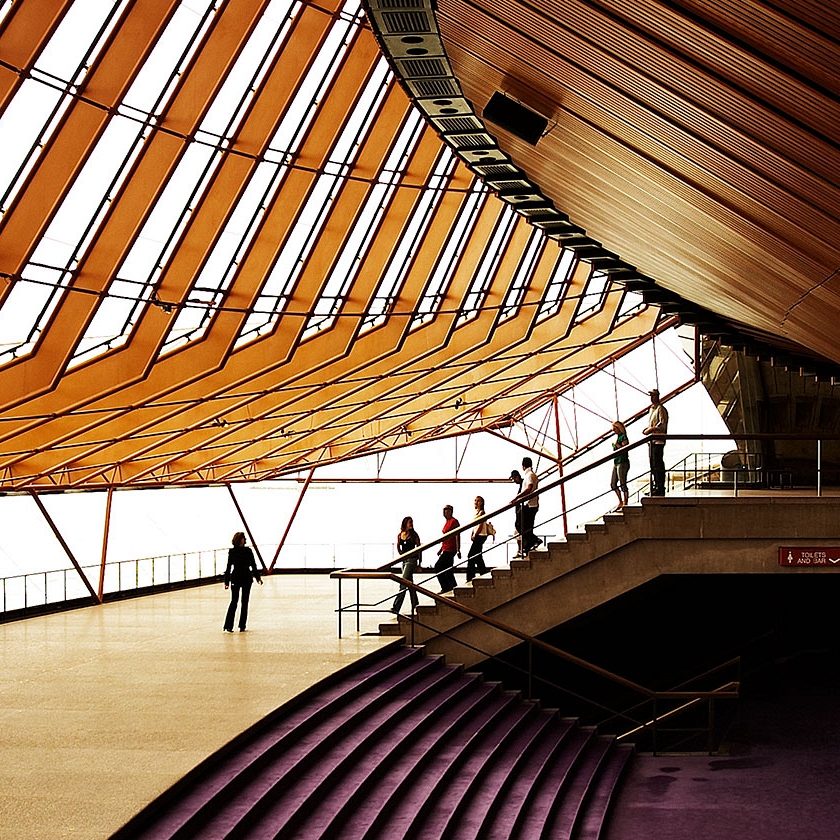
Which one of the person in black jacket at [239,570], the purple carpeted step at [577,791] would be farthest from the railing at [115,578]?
the purple carpeted step at [577,791]

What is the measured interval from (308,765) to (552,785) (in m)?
3.86

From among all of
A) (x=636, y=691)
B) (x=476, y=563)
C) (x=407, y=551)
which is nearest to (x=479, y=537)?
(x=476, y=563)

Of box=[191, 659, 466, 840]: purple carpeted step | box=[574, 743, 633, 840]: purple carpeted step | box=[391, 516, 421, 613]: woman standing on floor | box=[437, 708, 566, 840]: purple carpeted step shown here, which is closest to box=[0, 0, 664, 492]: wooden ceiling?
box=[391, 516, 421, 613]: woman standing on floor

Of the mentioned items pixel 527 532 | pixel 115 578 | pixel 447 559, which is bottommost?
pixel 447 559

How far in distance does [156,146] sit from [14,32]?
8.79 feet

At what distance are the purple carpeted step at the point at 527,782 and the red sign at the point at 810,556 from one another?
4333 mm

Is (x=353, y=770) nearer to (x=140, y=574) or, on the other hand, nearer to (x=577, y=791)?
(x=577, y=791)

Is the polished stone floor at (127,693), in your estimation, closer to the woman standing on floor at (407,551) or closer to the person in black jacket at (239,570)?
the person in black jacket at (239,570)

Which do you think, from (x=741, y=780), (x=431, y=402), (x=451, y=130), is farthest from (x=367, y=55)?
(x=431, y=402)

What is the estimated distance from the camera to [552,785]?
1394 cm

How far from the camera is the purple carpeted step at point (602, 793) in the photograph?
1277 centimetres

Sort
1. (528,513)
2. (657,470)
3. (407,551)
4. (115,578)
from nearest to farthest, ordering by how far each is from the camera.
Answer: (657,470) < (528,513) < (407,551) < (115,578)

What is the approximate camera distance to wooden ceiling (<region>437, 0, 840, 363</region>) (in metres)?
6.36

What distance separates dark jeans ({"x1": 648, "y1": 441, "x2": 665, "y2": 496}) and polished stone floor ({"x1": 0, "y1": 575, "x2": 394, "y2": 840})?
5073 millimetres
